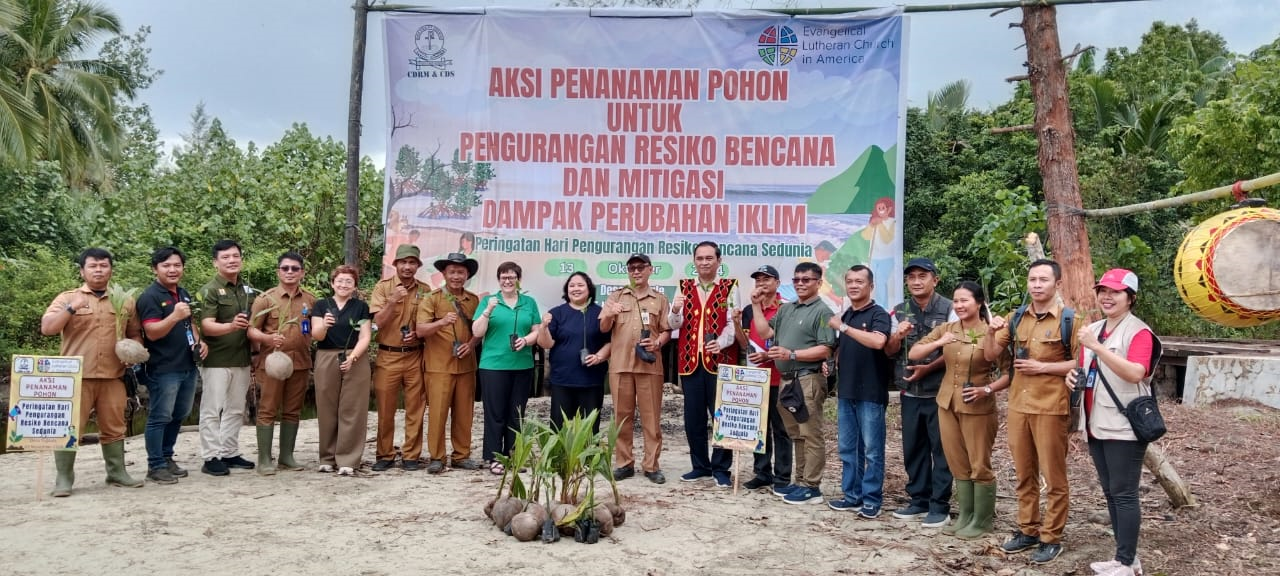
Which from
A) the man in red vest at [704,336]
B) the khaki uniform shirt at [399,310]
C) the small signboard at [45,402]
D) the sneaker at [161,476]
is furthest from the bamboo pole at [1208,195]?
the small signboard at [45,402]

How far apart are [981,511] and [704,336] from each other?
2006 mm

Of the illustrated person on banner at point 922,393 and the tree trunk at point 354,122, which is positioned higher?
the tree trunk at point 354,122

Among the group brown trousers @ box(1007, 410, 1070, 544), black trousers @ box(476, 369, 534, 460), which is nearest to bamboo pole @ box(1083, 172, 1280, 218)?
brown trousers @ box(1007, 410, 1070, 544)

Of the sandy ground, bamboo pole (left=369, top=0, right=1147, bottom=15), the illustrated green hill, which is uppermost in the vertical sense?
bamboo pole (left=369, top=0, right=1147, bottom=15)

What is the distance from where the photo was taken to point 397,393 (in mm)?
6332

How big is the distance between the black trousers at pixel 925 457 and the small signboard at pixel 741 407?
0.86 m

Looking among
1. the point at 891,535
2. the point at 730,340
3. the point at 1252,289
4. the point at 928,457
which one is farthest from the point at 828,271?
the point at 1252,289

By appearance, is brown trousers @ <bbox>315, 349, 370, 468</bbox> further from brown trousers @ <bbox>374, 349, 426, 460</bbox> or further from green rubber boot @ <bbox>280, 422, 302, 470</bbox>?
green rubber boot @ <bbox>280, 422, 302, 470</bbox>

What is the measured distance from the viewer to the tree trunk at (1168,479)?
4957 millimetres

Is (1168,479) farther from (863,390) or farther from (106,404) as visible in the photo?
(106,404)

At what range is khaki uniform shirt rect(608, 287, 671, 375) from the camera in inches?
240

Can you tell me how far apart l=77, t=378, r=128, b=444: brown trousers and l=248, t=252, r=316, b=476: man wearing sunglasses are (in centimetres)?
81

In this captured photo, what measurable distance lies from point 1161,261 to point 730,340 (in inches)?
576

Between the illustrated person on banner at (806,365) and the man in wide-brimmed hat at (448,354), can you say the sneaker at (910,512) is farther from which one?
the man in wide-brimmed hat at (448,354)
